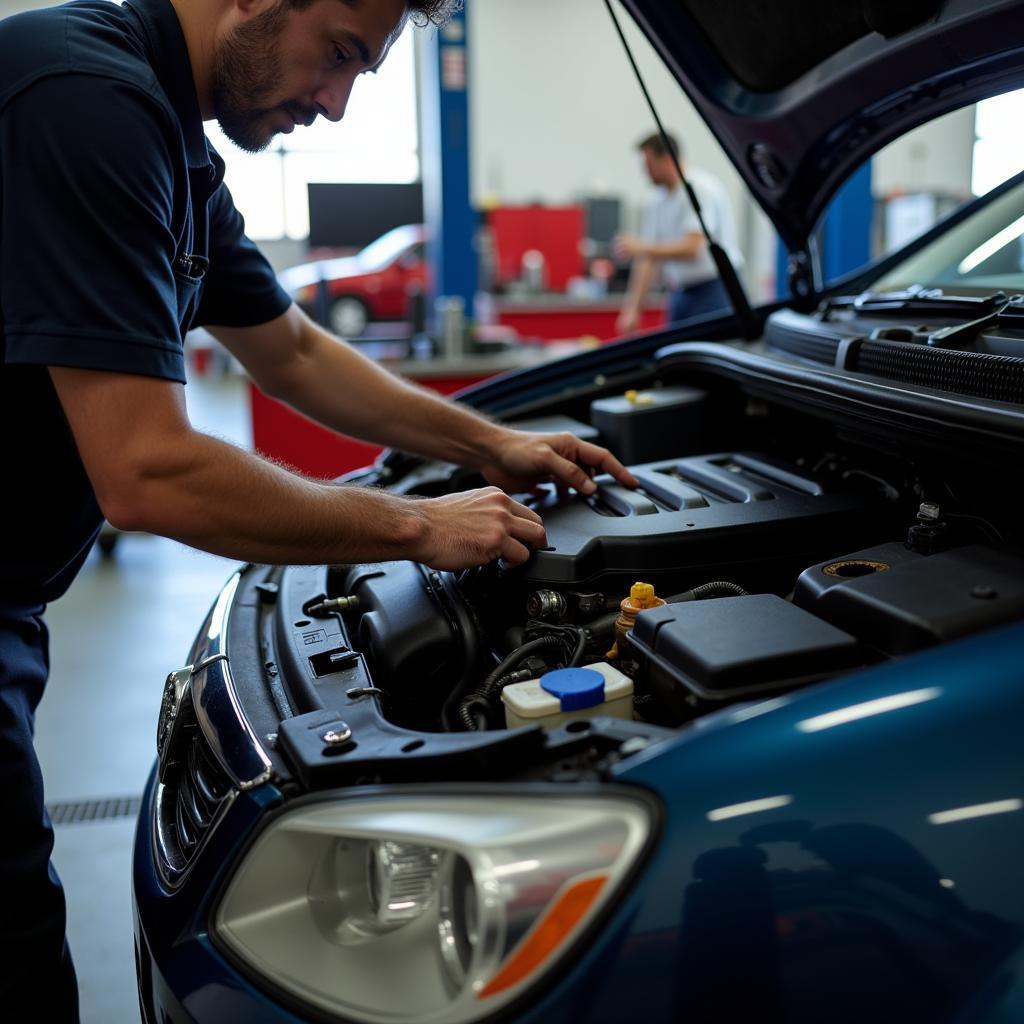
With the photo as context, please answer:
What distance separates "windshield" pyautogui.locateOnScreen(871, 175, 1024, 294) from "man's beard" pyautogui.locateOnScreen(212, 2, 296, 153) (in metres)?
1.09

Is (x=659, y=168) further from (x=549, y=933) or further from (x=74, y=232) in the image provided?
Result: (x=549, y=933)

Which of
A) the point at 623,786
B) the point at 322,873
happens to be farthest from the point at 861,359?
the point at 322,873

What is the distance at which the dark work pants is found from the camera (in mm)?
1168

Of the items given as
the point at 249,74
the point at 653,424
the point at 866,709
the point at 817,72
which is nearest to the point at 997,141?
the point at 817,72

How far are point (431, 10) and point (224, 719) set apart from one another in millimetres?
942

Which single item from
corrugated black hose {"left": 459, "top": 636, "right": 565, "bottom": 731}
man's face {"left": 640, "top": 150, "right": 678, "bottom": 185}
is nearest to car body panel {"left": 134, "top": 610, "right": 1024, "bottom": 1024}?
corrugated black hose {"left": 459, "top": 636, "right": 565, "bottom": 731}

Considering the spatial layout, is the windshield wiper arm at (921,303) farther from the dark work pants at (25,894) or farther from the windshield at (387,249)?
the windshield at (387,249)

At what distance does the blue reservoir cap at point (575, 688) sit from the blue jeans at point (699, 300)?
4.35 m

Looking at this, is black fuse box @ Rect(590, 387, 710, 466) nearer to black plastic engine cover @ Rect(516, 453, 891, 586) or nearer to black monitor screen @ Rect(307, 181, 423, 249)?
black plastic engine cover @ Rect(516, 453, 891, 586)

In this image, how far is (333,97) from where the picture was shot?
49.8 inches

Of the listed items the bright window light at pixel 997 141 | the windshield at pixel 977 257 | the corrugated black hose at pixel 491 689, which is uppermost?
the bright window light at pixel 997 141

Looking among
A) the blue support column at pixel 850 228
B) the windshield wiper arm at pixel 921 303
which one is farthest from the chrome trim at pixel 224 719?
the blue support column at pixel 850 228

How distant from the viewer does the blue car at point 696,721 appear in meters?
0.71

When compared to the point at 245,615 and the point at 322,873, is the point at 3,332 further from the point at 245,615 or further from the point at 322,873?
the point at 322,873
